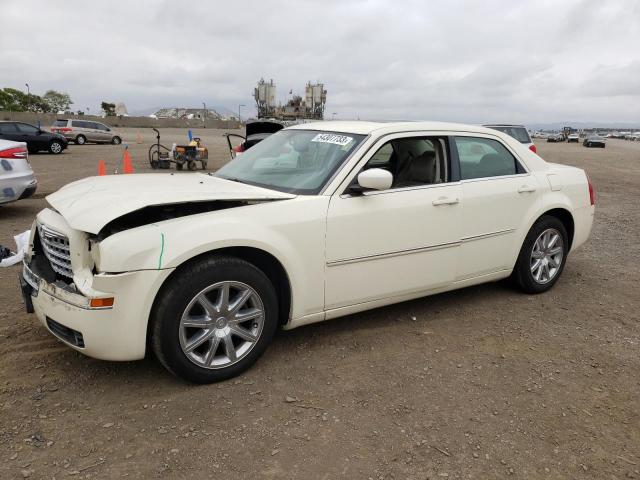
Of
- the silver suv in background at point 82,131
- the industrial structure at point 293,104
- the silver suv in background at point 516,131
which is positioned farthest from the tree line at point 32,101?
the silver suv in background at point 516,131

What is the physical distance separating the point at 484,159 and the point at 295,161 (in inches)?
67.8

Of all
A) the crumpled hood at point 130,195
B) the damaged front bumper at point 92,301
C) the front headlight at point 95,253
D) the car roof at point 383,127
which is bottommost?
the damaged front bumper at point 92,301

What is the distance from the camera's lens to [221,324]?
10.3 ft

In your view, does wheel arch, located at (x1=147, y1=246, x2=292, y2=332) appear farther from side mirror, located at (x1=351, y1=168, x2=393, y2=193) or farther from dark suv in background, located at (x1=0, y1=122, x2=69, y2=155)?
dark suv in background, located at (x1=0, y1=122, x2=69, y2=155)

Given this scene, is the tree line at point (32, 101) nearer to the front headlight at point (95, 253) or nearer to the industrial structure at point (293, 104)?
the industrial structure at point (293, 104)

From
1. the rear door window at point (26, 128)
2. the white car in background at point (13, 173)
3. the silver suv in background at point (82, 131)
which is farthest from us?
the silver suv in background at point (82, 131)

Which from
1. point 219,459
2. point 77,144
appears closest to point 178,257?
point 219,459

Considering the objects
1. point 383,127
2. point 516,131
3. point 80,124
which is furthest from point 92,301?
point 80,124

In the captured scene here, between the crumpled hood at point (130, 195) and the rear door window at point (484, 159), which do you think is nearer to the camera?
the crumpled hood at point (130, 195)

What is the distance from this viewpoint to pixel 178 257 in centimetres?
289

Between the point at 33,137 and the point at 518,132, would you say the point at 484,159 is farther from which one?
the point at 33,137

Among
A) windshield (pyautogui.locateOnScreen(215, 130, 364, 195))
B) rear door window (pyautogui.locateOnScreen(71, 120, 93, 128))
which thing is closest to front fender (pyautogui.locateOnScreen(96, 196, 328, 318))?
windshield (pyautogui.locateOnScreen(215, 130, 364, 195))

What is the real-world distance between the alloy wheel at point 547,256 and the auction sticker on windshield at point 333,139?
2154mm

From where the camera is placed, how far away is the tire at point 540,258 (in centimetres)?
476
